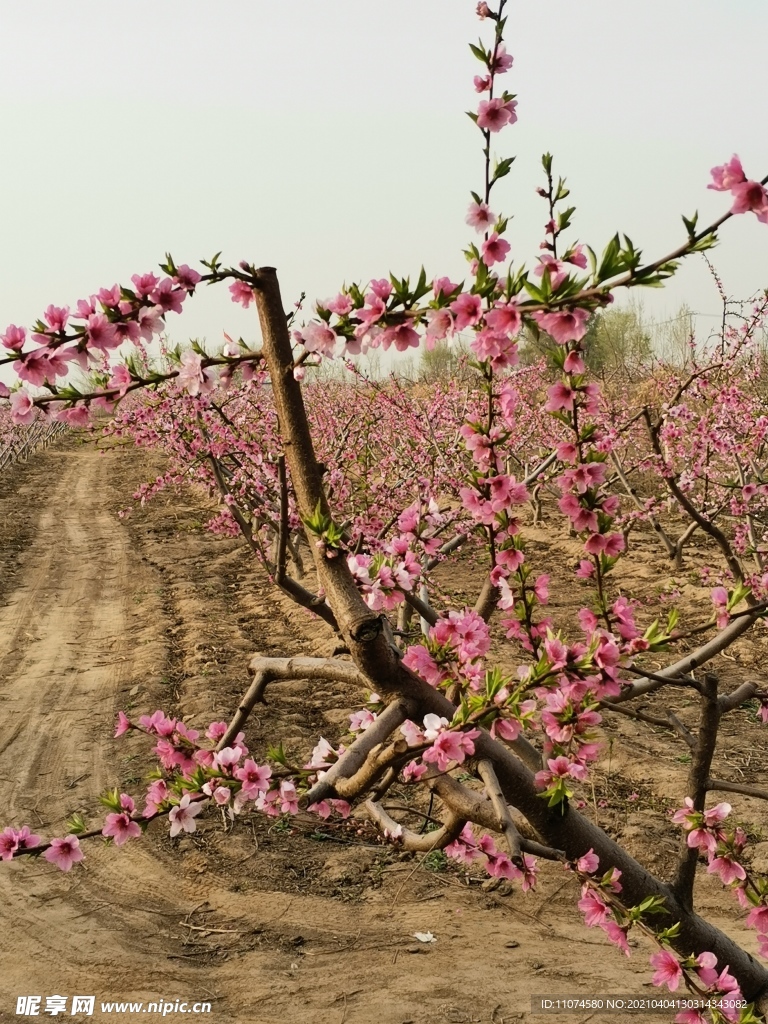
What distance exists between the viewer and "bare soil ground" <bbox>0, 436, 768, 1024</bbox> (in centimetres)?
338

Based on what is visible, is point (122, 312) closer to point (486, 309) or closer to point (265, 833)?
point (486, 309)

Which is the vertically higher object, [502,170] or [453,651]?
[502,170]

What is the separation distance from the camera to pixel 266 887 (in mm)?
4238

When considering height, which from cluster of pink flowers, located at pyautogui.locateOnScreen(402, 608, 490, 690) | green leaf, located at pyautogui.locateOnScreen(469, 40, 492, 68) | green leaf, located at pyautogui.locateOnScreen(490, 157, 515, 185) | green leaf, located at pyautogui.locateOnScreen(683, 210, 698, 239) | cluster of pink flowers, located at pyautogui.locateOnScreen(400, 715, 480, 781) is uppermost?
green leaf, located at pyautogui.locateOnScreen(469, 40, 492, 68)

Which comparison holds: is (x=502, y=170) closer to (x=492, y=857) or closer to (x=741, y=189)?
(x=741, y=189)

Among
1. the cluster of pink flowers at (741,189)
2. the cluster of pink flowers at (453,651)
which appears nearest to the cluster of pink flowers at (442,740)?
the cluster of pink flowers at (453,651)

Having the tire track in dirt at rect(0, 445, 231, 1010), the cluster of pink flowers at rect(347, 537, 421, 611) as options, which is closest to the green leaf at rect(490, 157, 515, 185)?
the cluster of pink flowers at rect(347, 537, 421, 611)

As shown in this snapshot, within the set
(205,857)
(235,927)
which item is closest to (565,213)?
(235,927)

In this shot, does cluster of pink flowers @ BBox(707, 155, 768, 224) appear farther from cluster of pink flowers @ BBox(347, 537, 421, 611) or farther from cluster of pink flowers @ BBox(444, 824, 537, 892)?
cluster of pink flowers @ BBox(444, 824, 537, 892)

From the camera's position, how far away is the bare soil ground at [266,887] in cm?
338

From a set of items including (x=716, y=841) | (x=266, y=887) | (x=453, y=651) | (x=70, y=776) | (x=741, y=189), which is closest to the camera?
(x=741, y=189)

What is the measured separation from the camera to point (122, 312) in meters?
1.80

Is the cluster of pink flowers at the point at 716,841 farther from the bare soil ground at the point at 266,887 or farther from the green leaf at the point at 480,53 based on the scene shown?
the green leaf at the point at 480,53

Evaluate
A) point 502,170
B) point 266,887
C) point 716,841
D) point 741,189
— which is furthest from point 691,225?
point 266,887
